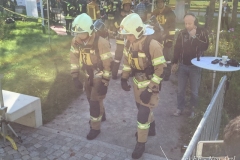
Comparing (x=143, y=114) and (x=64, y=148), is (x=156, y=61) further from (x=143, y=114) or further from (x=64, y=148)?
(x=64, y=148)

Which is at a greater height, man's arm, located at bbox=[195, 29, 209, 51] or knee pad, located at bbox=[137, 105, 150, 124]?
man's arm, located at bbox=[195, 29, 209, 51]

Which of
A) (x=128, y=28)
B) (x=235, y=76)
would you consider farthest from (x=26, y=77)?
(x=235, y=76)

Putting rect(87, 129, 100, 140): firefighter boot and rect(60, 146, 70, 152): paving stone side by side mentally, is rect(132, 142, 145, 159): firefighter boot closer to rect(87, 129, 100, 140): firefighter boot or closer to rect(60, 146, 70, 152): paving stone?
rect(87, 129, 100, 140): firefighter boot

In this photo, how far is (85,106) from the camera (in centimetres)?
607

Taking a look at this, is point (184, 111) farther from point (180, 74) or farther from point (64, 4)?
point (64, 4)

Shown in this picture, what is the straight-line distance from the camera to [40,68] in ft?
27.4

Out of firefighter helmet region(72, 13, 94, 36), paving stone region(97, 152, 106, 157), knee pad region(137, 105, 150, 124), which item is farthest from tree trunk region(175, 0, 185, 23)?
paving stone region(97, 152, 106, 157)

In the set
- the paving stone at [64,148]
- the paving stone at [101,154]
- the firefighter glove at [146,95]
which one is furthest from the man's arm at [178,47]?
the paving stone at [64,148]

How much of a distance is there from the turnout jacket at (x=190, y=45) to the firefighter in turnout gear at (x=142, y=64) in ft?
3.27

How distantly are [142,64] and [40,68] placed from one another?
501cm

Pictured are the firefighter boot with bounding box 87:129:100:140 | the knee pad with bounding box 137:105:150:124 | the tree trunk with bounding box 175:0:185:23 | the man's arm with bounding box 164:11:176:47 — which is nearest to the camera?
the knee pad with bounding box 137:105:150:124

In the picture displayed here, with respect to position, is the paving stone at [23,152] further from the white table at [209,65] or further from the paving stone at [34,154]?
the white table at [209,65]

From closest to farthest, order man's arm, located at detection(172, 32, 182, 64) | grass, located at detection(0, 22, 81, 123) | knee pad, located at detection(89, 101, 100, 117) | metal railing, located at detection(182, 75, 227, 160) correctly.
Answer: metal railing, located at detection(182, 75, 227, 160), knee pad, located at detection(89, 101, 100, 117), man's arm, located at detection(172, 32, 182, 64), grass, located at detection(0, 22, 81, 123)

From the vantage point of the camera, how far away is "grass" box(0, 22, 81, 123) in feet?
21.0
